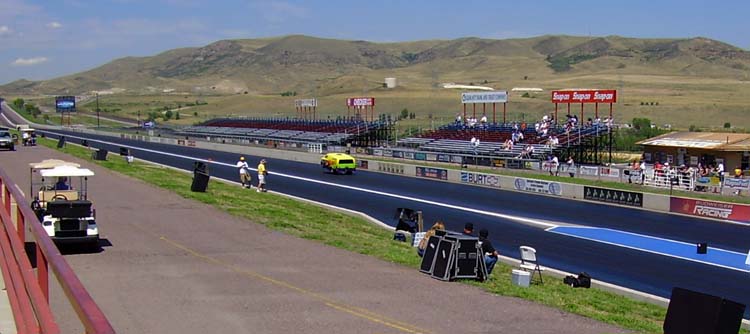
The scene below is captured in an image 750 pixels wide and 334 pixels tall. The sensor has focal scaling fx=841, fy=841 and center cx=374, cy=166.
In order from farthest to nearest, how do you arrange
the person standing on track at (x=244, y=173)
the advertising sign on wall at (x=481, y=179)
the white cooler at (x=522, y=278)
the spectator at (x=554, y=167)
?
the spectator at (x=554, y=167)
the advertising sign on wall at (x=481, y=179)
the person standing on track at (x=244, y=173)
the white cooler at (x=522, y=278)

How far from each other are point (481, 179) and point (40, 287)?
4852 cm

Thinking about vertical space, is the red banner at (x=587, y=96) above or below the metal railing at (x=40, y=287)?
above

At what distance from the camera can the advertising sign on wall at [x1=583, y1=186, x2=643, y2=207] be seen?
138 ft

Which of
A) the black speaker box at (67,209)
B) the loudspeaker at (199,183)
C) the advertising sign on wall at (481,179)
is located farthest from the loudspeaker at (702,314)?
the advertising sign on wall at (481,179)

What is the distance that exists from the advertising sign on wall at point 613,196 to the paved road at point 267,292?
24.0 meters

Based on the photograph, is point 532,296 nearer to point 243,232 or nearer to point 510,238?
point 243,232

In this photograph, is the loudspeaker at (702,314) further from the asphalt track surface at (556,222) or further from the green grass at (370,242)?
the asphalt track surface at (556,222)

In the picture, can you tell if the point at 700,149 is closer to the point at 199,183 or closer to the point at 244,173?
the point at 244,173

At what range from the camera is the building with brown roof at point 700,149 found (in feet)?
159

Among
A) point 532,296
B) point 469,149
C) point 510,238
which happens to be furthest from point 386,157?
point 532,296

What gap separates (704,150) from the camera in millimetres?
50344

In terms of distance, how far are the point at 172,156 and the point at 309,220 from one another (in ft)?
163

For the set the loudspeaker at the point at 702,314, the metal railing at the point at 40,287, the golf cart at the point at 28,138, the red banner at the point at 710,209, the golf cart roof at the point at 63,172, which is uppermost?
the metal railing at the point at 40,287

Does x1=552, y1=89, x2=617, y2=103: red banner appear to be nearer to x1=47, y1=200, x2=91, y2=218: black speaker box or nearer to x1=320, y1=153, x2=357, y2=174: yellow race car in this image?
x1=320, y1=153, x2=357, y2=174: yellow race car
